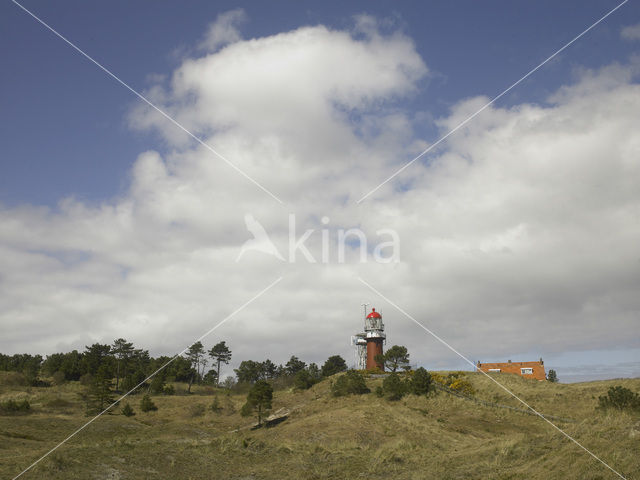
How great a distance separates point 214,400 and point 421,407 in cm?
2997

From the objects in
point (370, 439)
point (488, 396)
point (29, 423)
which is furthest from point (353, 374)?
point (29, 423)

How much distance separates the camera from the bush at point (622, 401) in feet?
137

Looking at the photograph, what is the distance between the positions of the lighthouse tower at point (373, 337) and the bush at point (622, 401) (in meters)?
38.9

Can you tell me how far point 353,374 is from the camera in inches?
2457

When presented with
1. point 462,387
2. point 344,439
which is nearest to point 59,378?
point 344,439

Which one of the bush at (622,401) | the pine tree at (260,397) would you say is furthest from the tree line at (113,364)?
the bush at (622,401)

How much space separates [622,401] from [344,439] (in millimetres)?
25756

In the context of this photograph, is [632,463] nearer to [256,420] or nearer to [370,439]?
[370,439]

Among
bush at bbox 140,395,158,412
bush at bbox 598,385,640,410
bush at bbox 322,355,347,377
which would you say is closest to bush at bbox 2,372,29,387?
bush at bbox 140,395,158,412

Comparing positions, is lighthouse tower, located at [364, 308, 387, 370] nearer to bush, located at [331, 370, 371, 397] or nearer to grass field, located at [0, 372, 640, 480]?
grass field, located at [0, 372, 640, 480]

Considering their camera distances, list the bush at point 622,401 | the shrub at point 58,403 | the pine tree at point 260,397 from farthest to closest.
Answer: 1. the shrub at point 58,403
2. the pine tree at point 260,397
3. the bush at point 622,401

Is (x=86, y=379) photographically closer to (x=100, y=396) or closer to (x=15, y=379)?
(x=15, y=379)

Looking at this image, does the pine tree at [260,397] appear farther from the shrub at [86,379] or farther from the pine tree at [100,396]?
the shrub at [86,379]

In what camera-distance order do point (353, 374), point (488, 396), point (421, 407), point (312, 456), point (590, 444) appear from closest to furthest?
point (590, 444), point (312, 456), point (421, 407), point (488, 396), point (353, 374)
